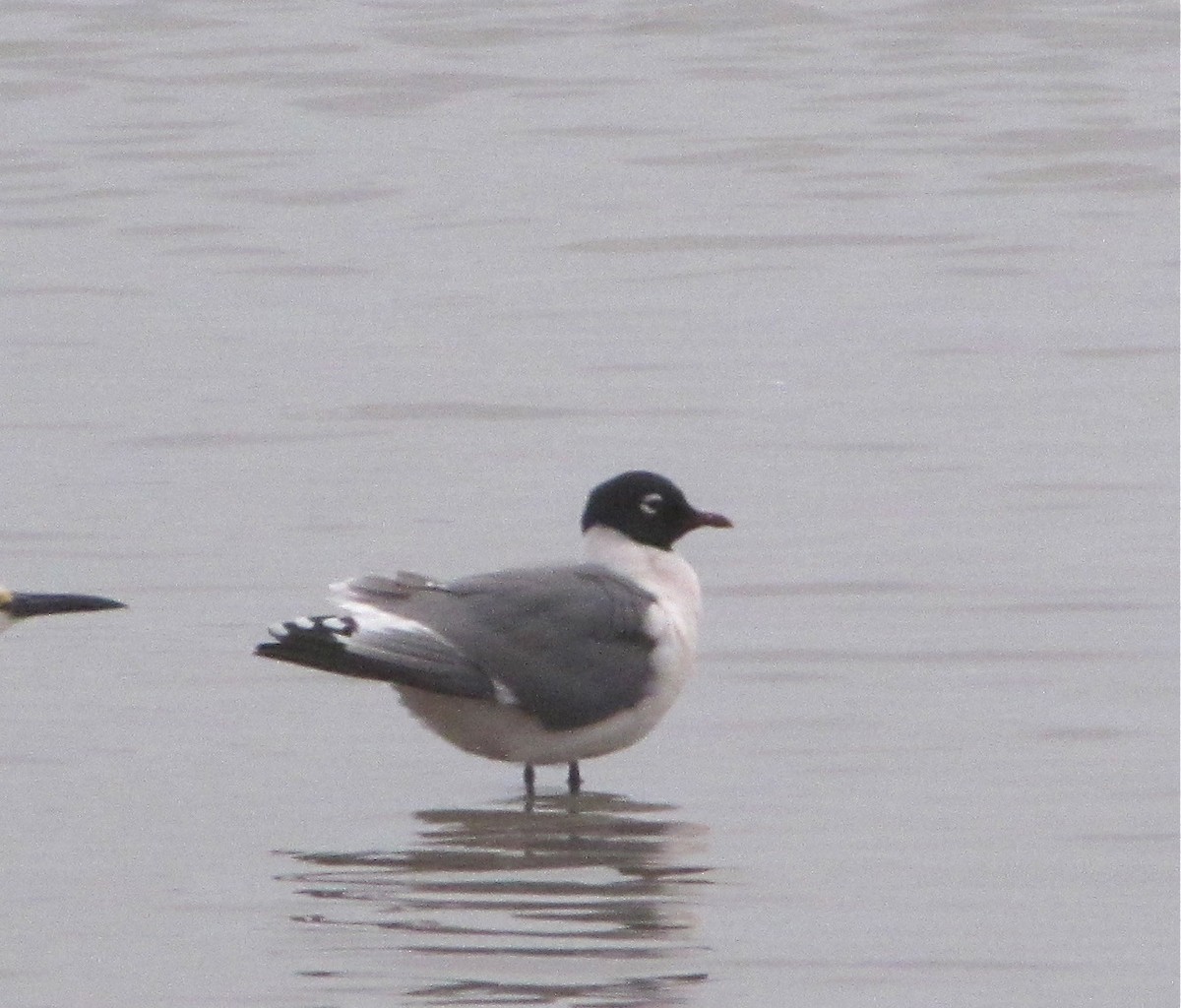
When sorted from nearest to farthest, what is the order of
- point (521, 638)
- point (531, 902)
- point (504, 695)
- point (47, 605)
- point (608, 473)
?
point (531, 902) → point (504, 695) → point (521, 638) → point (47, 605) → point (608, 473)

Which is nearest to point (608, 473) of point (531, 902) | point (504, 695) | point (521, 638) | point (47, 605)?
point (47, 605)

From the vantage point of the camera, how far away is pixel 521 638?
8.16 metres

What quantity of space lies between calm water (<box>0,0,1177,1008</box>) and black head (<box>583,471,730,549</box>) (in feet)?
1.62

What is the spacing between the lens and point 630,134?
1917cm

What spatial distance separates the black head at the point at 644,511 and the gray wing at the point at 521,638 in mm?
303

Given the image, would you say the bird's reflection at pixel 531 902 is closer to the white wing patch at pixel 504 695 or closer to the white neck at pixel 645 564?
the white wing patch at pixel 504 695

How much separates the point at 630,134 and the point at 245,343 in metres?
5.92

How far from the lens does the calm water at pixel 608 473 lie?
6875 millimetres

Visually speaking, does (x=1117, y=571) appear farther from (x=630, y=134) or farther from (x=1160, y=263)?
(x=630, y=134)

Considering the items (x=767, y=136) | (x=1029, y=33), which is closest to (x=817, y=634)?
(x=767, y=136)

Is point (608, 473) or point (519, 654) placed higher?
point (519, 654)

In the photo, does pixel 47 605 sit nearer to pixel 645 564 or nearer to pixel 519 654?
pixel 519 654

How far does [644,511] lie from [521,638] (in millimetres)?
652

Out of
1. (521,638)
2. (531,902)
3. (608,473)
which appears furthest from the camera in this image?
(608,473)
